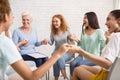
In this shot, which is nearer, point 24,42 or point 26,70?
point 26,70

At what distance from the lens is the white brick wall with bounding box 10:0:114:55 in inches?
172

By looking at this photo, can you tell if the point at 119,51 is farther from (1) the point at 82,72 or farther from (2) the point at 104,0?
(2) the point at 104,0

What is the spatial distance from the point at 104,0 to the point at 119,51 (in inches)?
113

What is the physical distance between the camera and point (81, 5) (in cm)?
448

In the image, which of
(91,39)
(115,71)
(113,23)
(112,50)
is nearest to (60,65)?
(91,39)

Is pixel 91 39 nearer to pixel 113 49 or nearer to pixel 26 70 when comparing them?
pixel 113 49

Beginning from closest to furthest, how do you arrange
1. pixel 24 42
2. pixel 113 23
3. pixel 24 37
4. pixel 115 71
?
pixel 115 71 < pixel 113 23 < pixel 24 42 < pixel 24 37

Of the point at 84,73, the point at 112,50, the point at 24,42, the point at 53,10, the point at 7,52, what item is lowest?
the point at 84,73

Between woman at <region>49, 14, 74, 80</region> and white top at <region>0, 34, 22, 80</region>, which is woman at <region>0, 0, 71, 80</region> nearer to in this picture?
white top at <region>0, 34, 22, 80</region>

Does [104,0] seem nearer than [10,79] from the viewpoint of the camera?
No

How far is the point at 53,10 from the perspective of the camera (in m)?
4.41

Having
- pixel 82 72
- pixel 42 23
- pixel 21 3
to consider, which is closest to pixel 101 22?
pixel 42 23

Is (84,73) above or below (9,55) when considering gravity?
below

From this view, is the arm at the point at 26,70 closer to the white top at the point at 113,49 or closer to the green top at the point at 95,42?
the white top at the point at 113,49
